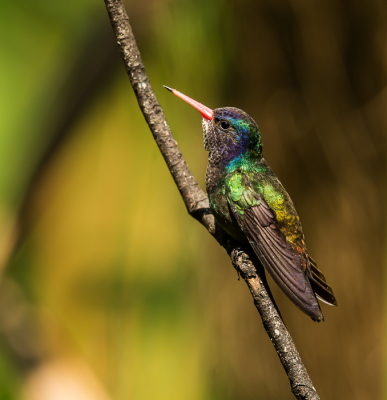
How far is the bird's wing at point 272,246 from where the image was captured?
4.13ft

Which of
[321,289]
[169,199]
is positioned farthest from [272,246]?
[169,199]

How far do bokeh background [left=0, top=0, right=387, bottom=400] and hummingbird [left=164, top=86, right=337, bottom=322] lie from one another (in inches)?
45.9

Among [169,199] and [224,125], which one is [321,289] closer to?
[224,125]

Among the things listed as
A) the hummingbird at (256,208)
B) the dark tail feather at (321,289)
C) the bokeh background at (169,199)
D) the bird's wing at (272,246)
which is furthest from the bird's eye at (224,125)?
the bokeh background at (169,199)

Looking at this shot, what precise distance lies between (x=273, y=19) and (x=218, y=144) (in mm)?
1462

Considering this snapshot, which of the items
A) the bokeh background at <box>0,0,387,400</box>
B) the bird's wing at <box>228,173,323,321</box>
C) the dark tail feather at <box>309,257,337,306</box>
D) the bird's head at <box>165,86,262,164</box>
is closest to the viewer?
the bird's wing at <box>228,173,323,321</box>

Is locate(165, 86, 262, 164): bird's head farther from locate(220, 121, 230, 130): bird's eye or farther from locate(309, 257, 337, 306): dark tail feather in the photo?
locate(309, 257, 337, 306): dark tail feather

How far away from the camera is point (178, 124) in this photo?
3.15 m

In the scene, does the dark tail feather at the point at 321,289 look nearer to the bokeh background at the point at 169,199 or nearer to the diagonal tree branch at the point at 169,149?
the diagonal tree branch at the point at 169,149

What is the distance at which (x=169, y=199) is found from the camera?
3248mm

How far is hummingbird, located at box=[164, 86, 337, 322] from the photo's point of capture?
1301mm

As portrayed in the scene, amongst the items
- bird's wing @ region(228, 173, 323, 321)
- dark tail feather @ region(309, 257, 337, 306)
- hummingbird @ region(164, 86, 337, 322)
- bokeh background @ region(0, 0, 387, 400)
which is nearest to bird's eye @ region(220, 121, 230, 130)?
hummingbird @ region(164, 86, 337, 322)

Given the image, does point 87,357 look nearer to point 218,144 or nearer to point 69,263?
point 69,263

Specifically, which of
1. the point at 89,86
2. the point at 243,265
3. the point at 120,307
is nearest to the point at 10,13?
the point at 89,86
